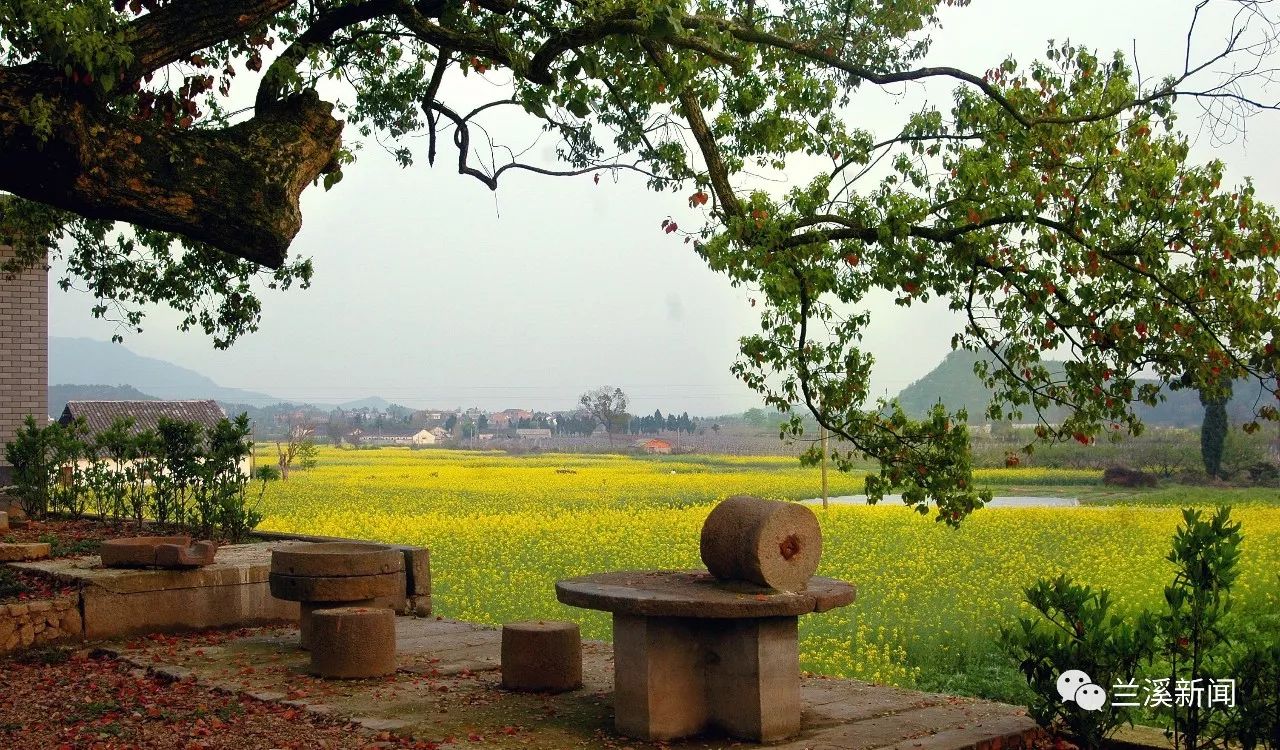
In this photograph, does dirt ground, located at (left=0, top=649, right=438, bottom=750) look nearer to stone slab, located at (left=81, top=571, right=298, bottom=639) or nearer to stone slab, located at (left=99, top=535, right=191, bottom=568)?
stone slab, located at (left=81, top=571, right=298, bottom=639)

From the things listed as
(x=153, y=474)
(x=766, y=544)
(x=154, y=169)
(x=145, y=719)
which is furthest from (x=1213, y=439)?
(x=154, y=169)

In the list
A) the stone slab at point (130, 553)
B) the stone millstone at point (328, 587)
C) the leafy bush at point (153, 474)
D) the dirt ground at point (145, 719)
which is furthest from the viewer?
the leafy bush at point (153, 474)

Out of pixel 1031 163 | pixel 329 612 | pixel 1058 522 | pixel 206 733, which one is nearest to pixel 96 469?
pixel 329 612

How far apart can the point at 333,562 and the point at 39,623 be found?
2.69 meters

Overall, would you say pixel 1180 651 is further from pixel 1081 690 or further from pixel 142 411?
pixel 142 411

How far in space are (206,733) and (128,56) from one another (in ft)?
13.0

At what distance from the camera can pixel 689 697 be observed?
6980 mm

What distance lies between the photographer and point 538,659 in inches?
322

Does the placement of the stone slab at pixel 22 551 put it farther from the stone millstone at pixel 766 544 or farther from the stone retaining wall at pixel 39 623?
the stone millstone at pixel 766 544

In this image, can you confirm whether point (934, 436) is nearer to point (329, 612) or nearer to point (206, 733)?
point (329, 612)

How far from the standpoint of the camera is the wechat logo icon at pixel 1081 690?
21.0ft

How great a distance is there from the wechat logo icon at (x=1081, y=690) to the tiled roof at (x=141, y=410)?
33.3 m

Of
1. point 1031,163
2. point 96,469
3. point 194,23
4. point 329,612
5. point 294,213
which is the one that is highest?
point 194,23

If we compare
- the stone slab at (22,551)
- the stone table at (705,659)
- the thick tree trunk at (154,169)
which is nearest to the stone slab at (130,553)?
the stone slab at (22,551)
